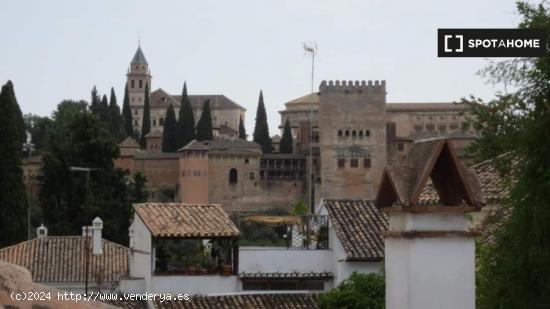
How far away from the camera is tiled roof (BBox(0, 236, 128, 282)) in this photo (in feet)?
77.7

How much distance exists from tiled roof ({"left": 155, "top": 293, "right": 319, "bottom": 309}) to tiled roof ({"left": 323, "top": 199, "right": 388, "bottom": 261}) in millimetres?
1063

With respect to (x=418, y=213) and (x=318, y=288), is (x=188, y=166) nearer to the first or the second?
(x=318, y=288)

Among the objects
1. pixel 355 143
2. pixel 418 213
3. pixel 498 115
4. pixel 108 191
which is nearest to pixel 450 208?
pixel 418 213

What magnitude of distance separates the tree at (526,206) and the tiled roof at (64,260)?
16.4m

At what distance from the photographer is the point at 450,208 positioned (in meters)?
4.78

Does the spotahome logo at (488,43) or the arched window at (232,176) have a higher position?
the arched window at (232,176)

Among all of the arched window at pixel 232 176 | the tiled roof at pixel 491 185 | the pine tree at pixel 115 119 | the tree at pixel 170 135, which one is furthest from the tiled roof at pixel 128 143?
the tiled roof at pixel 491 185

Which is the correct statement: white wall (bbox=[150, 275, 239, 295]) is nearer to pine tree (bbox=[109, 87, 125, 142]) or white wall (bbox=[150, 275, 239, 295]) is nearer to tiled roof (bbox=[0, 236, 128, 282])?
tiled roof (bbox=[0, 236, 128, 282])

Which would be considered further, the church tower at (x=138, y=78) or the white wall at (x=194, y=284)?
the church tower at (x=138, y=78)

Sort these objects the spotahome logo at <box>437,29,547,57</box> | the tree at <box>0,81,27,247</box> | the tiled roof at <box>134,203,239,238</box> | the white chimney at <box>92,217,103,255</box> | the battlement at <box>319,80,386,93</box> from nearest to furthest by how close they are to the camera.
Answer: the spotahome logo at <box>437,29,547,57</box>
the tiled roof at <box>134,203,239,238</box>
the white chimney at <box>92,217,103,255</box>
the tree at <box>0,81,27,247</box>
the battlement at <box>319,80,386,93</box>

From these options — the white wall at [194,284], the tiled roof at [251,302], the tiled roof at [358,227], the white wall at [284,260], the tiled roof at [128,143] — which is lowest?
the tiled roof at [251,302]

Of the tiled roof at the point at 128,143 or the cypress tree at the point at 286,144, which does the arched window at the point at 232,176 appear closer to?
the cypress tree at the point at 286,144

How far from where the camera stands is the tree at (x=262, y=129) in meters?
90.3

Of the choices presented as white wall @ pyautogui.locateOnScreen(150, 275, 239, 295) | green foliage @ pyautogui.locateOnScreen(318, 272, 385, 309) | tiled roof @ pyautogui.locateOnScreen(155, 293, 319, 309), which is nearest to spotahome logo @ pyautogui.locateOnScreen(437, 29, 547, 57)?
green foliage @ pyautogui.locateOnScreen(318, 272, 385, 309)
